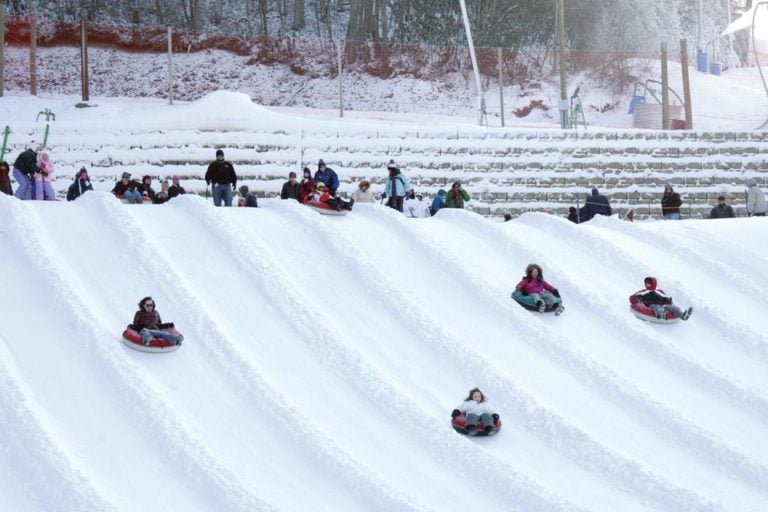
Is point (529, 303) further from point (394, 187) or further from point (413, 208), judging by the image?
point (413, 208)

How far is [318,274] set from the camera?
15.7 meters

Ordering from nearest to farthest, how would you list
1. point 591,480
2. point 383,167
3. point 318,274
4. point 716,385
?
point 591,480, point 716,385, point 318,274, point 383,167

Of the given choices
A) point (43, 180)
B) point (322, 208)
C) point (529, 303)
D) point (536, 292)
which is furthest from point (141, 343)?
point (43, 180)

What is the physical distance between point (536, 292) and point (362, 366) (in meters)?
2.84

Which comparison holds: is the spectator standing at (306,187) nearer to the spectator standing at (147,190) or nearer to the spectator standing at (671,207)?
the spectator standing at (147,190)

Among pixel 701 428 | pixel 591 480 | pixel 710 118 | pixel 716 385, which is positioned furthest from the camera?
pixel 710 118

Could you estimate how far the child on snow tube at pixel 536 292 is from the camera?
15.4m

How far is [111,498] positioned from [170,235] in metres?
5.47

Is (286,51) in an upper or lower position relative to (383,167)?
upper

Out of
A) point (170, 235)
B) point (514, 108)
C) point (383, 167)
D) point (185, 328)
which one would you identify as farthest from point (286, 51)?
point (185, 328)

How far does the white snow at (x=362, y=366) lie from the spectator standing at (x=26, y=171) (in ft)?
5.27

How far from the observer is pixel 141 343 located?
13117 millimetres

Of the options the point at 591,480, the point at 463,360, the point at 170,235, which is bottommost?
the point at 591,480

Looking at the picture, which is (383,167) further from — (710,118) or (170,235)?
(710,118)
